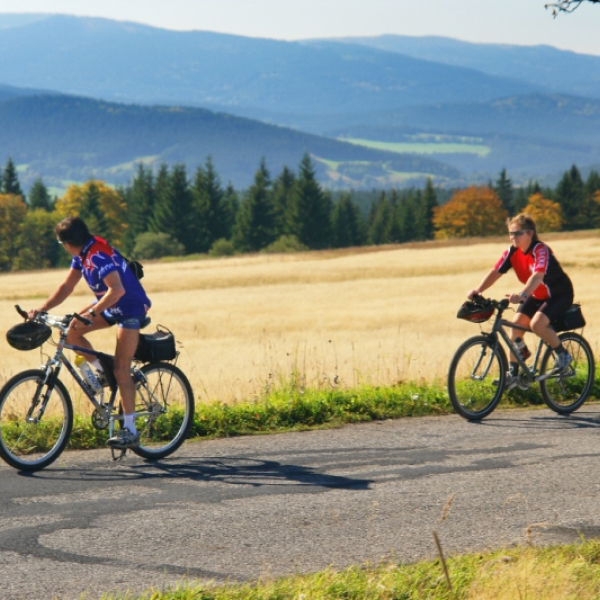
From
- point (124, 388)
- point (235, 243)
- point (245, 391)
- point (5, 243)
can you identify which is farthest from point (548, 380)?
point (5, 243)

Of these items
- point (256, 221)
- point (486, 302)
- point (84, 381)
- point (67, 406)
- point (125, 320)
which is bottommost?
point (67, 406)

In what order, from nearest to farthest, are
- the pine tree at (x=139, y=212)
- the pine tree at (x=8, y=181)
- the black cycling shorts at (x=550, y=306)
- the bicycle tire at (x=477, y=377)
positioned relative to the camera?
the bicycle tire at (x=477, y=377) → the black cycling shorts at (x=550, y=306) → the pine tree at (x=139, y=212) → the pine tree at (x=8, y=181)

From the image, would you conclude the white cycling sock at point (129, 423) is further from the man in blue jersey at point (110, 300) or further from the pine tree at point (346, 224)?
the pine tree at point (346, 224)

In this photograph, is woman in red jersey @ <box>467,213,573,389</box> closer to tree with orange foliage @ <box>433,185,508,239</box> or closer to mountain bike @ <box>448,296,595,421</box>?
mountain bike @ <box>448,296,595,421</box>

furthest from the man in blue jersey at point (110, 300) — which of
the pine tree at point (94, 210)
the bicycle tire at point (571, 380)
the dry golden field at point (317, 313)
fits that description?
the pine tree at point (94, 210)

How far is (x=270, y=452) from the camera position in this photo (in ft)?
24.8

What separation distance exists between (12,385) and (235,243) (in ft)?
282

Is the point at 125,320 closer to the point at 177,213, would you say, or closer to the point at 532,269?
the point at 532,269

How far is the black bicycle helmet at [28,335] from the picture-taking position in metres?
6.99

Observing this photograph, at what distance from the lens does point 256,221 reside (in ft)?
308

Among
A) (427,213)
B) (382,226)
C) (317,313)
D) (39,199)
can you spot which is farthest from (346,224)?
(317,313)

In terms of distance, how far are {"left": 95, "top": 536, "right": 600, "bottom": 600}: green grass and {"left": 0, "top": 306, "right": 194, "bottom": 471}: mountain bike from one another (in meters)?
3.02

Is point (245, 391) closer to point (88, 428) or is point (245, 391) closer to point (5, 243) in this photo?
point (88, 428)

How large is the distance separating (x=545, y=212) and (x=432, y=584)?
111m
